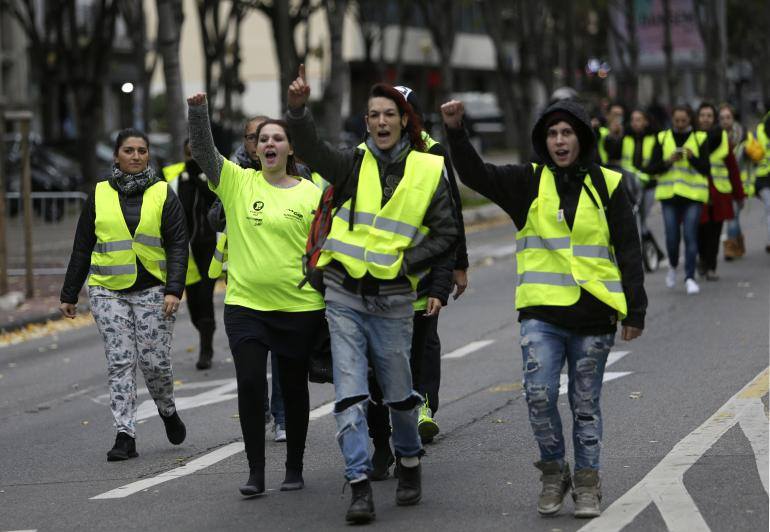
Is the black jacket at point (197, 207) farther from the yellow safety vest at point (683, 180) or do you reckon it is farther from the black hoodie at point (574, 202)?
the yellow safety vest at point (683, 180)

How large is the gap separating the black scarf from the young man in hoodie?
9.11ft

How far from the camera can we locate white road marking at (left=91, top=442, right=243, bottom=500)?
7691 mm

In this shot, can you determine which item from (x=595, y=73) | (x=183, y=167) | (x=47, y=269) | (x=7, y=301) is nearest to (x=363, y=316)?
(x=183, y=167)

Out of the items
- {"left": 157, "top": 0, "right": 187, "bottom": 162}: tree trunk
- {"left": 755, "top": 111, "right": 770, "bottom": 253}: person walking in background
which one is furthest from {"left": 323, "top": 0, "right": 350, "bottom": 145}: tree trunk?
{"left": 755, "top": 111, "right": 770, "bottom": 253}: person walking in background

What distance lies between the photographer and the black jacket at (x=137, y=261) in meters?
8.72

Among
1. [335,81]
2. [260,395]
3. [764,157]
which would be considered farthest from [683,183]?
[335,81]

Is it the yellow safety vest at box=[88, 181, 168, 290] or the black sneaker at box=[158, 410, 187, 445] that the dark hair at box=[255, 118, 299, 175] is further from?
Result: the black sneaker at box=[158, 410, 187, 445]

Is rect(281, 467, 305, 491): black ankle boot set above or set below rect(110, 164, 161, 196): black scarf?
below

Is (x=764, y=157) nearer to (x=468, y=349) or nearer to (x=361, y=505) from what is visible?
(x=468, y=349)

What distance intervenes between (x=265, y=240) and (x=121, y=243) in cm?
163

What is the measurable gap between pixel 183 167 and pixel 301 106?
500 centimetres

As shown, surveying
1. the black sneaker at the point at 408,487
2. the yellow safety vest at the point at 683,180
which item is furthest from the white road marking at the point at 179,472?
the yellow safety vest at the point at 683,180

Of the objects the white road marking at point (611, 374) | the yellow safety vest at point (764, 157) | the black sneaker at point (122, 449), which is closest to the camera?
the black sneaker at point (122, 449)

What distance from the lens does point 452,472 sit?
7.67m
